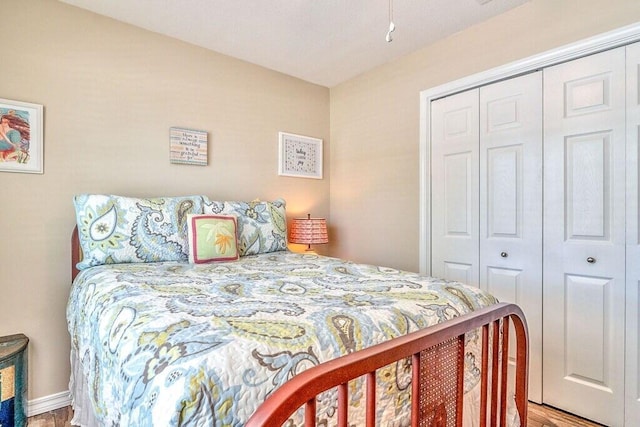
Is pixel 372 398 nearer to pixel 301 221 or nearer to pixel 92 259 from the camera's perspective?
pixel 92 259

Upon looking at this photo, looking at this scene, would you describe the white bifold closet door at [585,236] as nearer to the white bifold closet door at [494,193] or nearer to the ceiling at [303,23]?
the white bifold closet door at [494,193]

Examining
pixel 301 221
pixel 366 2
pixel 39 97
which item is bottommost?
pixel 301 221

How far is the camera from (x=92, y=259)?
180cm

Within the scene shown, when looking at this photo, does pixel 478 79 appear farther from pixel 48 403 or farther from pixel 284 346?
pixel 48 403

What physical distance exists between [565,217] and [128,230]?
7.98 feet

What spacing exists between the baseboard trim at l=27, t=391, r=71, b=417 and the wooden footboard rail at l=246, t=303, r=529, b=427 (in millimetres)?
2156

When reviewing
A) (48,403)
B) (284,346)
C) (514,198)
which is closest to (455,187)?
(514,198)

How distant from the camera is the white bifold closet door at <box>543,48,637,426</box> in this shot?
1.78m

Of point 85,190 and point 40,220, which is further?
point 85,190

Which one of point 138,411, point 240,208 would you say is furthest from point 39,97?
point 138,411

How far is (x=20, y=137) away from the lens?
1938 mm

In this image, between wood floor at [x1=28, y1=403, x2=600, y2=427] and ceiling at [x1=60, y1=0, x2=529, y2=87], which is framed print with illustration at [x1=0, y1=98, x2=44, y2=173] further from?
wood floor at [x1=28, y1=403, x2=600, y2=427]

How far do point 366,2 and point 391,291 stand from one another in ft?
5.75

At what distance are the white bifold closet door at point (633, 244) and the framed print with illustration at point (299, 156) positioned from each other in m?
2.27
